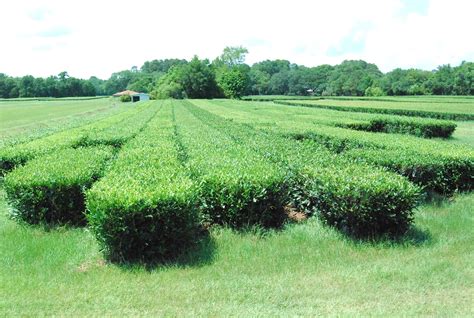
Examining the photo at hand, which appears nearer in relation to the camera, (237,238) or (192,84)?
(237,238)

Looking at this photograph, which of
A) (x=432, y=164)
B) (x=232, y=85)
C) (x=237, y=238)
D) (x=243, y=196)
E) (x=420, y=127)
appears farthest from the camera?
(x=232, y=85)

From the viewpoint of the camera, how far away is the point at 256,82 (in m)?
137

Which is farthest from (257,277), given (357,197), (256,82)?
(256,82)

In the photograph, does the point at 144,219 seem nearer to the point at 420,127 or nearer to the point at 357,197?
the point at 357,197

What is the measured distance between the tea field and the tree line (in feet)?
283

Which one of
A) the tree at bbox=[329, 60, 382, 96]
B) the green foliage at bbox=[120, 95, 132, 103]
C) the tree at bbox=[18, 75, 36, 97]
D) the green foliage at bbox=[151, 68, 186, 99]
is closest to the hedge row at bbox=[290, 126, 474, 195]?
the green foliage at bbox=[151, 68, 186, 99]

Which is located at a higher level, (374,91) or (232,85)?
(232,85)

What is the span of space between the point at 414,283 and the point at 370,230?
1648mm

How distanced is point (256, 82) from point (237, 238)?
132 m

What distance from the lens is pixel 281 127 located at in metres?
19.4

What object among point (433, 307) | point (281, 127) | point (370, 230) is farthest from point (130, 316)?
point (281, 127)

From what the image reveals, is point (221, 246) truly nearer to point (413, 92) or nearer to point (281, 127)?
point (281, 127)

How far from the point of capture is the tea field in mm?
5077

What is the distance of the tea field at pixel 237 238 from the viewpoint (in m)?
5.08
